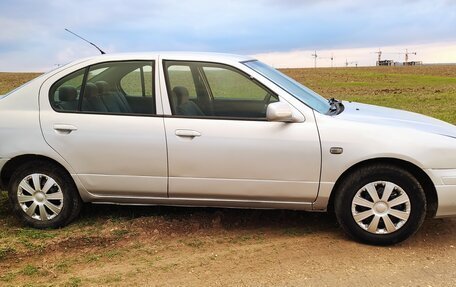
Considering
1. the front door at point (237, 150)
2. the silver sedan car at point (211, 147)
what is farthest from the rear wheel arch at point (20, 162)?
the front door at point (237, 150)

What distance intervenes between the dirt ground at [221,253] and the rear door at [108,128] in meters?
0.47

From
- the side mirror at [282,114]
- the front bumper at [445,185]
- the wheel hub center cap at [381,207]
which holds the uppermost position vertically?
the side mirror at [282,114]

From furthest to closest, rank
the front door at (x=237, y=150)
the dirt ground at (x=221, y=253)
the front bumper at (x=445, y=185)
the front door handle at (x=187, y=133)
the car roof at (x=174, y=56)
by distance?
the car roof at (x=174, y=56)
the front door handle at (x=187, y=133)
the front door at (x=237, y=150)
the front bumper at (x=445, y=185)
the dirt ground at (x=221, y=253)

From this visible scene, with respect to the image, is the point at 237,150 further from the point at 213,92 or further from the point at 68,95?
the point at 68,95

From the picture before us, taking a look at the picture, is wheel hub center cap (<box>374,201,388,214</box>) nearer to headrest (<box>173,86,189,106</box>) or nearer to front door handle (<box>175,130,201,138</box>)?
front door handle (<box>175,130,201,138</box>)

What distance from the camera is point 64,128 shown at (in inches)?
180

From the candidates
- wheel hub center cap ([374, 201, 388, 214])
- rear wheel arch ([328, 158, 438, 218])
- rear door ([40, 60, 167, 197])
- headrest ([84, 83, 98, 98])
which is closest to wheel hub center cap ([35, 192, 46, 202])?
rear door ([40, 60, 167, 197])

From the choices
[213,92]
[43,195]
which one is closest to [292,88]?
[213,92]

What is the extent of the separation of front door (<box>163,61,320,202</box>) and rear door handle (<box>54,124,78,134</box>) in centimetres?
88

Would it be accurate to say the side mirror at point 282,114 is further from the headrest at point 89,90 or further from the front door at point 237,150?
the headrest at point 89,90

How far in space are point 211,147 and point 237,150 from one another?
230 millimetres

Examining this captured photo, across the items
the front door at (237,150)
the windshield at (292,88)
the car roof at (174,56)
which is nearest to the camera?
the front door at (237,150)

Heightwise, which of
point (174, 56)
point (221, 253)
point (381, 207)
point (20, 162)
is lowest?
point (221, 253)

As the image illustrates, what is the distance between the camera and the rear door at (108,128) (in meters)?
4.47
